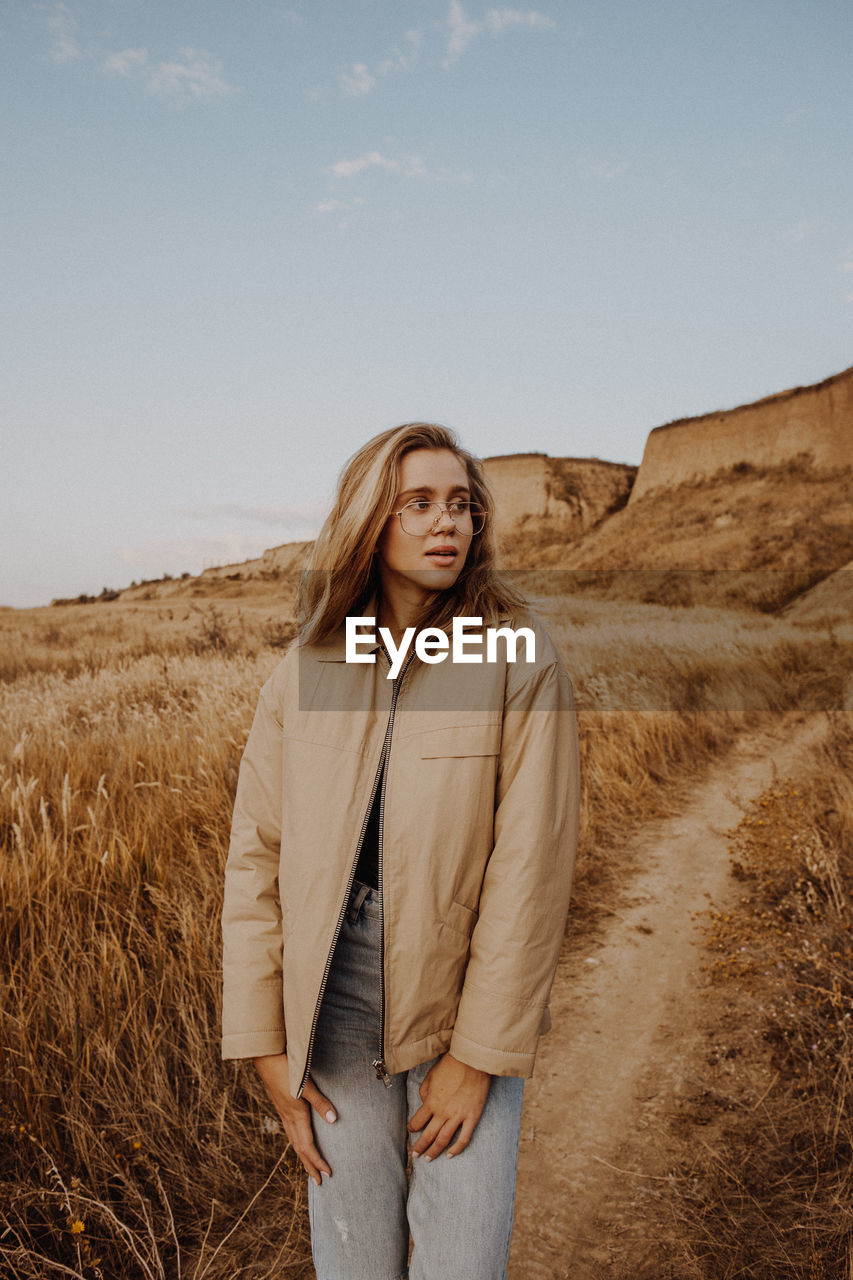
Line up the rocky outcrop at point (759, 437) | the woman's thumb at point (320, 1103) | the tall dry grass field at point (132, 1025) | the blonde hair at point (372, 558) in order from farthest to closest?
1. the rocky outcrop at point (759, 437)
2. the tall dry grass field at point (132, 1025)
3. the blonde hair at point (372, 558)
4. the woman's thumb at point (320, 1103)

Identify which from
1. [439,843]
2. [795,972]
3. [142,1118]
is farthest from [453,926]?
[795,972]

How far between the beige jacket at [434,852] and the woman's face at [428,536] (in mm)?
183

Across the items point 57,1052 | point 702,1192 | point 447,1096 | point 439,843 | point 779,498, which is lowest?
point 702,1192

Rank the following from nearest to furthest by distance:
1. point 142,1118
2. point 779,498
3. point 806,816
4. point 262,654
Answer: point 142,1118 → point 806,816 → point 262,654 → point 779,498

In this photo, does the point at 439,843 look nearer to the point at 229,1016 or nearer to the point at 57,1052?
the point at 229,1016

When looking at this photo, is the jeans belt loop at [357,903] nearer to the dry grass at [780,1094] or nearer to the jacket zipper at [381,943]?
the jacket zipper at [381,943]

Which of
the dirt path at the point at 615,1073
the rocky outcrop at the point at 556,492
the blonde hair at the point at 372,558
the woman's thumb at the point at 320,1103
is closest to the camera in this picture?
the woman's thumb at the point at 320,1103

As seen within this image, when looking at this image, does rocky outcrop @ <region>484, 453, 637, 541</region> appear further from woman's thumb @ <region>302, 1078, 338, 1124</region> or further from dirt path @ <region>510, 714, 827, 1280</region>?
woman's thumb @ <region>302, 1078, 338, 1124</region>

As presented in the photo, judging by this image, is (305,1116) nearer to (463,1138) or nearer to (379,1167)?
(379,1167)

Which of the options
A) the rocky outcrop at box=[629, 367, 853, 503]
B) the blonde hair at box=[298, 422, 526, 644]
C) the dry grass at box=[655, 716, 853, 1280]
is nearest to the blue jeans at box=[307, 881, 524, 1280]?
the blonde hair at box=[298, 422, 526, 644]

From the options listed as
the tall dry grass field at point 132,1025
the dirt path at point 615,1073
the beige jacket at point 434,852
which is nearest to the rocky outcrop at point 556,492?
the dirt path at point 615,1073

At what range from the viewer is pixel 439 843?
131cm

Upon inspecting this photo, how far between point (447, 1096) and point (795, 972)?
2714 millimetres

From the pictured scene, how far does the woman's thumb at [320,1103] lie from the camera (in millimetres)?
1409
